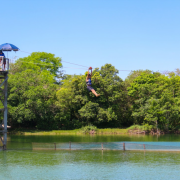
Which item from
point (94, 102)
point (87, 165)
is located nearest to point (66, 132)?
point (94, 102)

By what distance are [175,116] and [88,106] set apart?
19.4 m

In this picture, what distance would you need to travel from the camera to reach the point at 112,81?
227 feet

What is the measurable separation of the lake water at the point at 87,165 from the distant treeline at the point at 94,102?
3294 cm

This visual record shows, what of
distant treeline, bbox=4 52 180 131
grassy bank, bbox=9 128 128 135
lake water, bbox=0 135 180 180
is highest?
distant treeline, bbox=4 52 180 131

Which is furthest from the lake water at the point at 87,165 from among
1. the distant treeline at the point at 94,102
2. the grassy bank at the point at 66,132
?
the distant treeline at the point at 94,102

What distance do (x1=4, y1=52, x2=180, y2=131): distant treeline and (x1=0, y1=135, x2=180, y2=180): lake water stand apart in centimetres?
3294

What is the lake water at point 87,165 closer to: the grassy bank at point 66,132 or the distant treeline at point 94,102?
the grassy bank at point 66,132

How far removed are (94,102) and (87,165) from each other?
43167mm

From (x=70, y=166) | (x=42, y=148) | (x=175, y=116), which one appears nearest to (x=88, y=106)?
(x=175, y=116)

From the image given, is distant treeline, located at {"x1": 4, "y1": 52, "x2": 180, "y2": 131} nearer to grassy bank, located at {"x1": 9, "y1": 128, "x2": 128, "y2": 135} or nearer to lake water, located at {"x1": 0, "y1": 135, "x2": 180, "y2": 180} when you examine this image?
grassy bank, located at {"x1": 9, "y1": 128, "x2": 128, "y2": 135}

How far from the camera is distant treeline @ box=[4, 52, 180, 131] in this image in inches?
2552

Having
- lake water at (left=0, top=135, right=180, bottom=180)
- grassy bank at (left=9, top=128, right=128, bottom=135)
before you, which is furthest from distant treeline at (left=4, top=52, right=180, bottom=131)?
lake water at (left=0, top=135, right=180, bottom=180)

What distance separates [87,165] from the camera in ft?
83.0

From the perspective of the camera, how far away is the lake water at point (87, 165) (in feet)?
71.3
